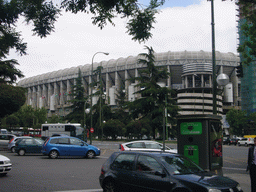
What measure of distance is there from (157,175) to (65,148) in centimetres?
1480

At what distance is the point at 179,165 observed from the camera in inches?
276

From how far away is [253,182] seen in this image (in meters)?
8.04

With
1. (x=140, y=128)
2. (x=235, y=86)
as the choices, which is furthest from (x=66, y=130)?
(x=235, y=86)

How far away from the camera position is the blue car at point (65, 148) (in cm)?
2042

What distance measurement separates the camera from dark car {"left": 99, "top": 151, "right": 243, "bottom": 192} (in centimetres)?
618

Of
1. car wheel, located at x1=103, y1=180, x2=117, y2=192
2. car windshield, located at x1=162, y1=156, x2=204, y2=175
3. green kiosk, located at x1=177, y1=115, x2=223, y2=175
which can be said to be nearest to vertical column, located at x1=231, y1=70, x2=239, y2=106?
green kiosk, located at x1=177, y1=115, x2=223, y2=175

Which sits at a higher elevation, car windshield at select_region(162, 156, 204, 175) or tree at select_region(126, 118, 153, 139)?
car windshield at select_region(162, 156, 204, 175)

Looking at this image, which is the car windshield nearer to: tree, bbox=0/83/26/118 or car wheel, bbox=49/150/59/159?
car wheel, bbox=49/150/59/159

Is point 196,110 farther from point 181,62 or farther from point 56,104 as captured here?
point 56,104

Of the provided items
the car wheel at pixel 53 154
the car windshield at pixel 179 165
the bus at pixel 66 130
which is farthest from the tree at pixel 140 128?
the car windshield at pixel 179 165

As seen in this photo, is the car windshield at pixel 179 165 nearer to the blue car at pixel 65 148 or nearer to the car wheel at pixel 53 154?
the blue car at pixel 65 148

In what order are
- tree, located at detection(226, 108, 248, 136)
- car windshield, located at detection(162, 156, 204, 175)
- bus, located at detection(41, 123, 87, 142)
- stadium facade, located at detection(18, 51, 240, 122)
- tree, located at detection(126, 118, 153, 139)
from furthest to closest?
stadium facade, located at detection(18, 51, 240, 122)
tree, located at detection(226, 108, 248, 136)
tree, located at detection(126, 118, 153, 139)
bus, located at detection(41, 123, 87, 142)
car windshield, located at detection(162, 156, 204, 175)

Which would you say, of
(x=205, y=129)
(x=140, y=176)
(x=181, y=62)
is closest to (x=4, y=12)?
(x=140, y=176)

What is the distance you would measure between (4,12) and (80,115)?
6556 centimetres
